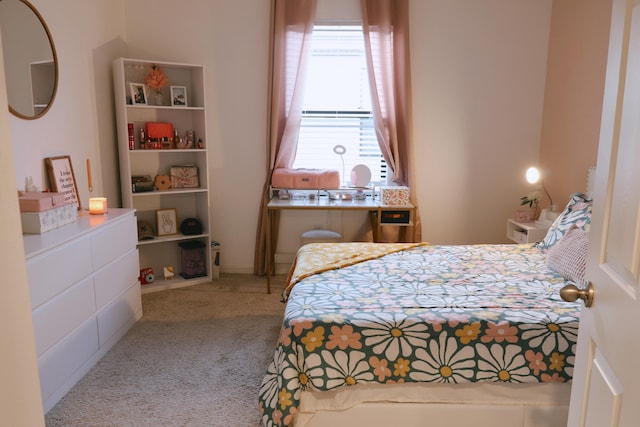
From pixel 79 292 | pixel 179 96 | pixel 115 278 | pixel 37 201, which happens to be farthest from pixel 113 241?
pixel 179 96

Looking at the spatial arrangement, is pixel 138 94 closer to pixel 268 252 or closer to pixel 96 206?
pixel 96 206

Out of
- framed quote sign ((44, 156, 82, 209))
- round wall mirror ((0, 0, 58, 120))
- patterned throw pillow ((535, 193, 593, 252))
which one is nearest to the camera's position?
round wall mirror ((0, 0, 58, 120))

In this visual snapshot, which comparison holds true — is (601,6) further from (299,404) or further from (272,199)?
(299,404)

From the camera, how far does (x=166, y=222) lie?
3.98 meters

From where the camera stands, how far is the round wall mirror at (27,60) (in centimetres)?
258

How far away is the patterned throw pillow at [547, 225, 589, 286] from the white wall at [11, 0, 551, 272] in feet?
5.08

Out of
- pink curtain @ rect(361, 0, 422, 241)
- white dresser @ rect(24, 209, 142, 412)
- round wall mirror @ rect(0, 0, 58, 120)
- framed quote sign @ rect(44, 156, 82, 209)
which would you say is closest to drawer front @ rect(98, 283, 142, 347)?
white dresser @ rect(24, 209, 142, 412)

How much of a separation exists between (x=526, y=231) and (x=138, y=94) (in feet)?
10.5

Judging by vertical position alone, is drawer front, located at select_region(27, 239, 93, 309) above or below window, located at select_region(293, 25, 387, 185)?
below

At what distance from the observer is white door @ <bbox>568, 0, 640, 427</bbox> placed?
0.96 m

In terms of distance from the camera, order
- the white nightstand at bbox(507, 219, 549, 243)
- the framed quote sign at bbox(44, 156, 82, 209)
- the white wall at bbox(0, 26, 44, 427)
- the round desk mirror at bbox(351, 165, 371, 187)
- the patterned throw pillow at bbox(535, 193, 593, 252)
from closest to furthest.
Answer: the white wall at bbox(0, 26, 44, 427) → the patterned throw pillow at bbox(535, 193, 593, 252) → the framed quote sign at bbox(44, 156, 82, 209) → the white nightstand at bbox(507, 219, 549, 243) → the round desk mirror at bbox(351, 165, 371, 187)

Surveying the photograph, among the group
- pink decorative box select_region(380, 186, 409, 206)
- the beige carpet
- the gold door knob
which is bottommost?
the beige carpet

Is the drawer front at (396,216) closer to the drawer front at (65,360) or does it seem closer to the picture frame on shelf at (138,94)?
the picture frame on shelf at (138,94)

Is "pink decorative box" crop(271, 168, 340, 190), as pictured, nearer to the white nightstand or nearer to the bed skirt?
the white nightstand
